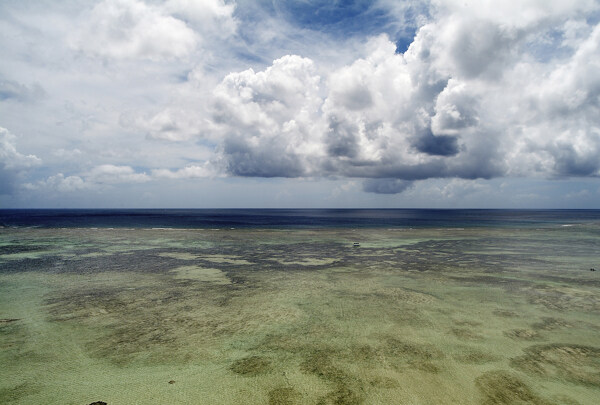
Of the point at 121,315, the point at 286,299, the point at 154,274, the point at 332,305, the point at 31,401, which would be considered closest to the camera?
the point at 31,401

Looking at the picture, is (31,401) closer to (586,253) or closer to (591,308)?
(591,308)

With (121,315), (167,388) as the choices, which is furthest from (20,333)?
(167,388)

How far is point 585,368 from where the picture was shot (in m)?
9.26

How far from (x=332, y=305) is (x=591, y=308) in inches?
476

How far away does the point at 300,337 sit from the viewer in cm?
1157

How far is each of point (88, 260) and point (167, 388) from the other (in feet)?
83.7

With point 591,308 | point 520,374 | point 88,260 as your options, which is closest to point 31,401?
point 520,374

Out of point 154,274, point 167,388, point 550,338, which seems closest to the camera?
point 167,388

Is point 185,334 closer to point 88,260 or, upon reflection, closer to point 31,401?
point 31,401

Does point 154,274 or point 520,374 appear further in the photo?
point 154,274

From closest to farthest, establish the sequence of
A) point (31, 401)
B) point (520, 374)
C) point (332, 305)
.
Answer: point (31, 401)
point (520, 374)
point (332, 305)

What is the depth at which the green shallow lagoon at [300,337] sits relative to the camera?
8320 millimetres

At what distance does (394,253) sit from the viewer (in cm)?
3362

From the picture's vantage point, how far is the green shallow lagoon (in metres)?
8.32
